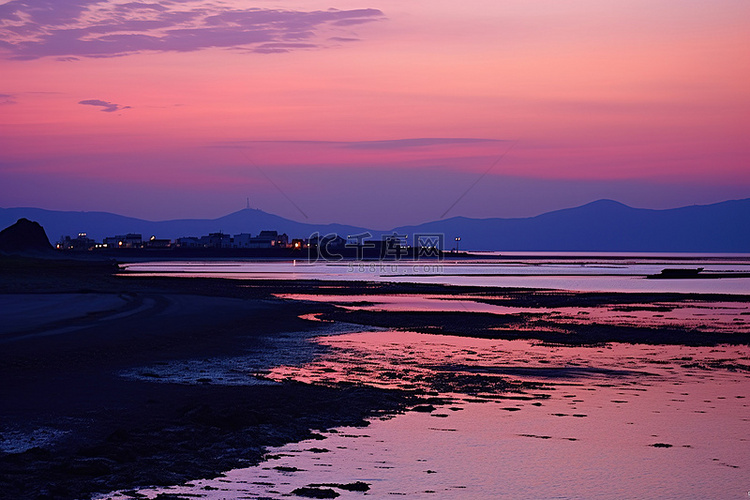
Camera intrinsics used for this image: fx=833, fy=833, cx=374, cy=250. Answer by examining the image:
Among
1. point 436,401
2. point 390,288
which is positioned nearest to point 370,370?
point 436,401

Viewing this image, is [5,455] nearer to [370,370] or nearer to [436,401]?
[436,401]

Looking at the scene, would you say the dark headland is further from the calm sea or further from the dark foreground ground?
the calm sea

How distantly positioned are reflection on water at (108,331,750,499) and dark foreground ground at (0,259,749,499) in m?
0.73

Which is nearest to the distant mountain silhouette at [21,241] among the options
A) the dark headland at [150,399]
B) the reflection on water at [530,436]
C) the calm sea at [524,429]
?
the dark headland at [150,399]

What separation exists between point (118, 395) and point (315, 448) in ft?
16.3

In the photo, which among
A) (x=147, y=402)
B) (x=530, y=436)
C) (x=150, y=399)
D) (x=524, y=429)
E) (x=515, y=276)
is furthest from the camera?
(x=515, y=276)

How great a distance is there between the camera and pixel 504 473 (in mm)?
10773

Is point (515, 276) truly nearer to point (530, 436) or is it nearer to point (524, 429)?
point (524, 429)

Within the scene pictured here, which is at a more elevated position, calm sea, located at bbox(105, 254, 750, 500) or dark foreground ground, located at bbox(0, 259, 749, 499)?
dark foreground ground, located at bbox(0, 259, 749, 499)

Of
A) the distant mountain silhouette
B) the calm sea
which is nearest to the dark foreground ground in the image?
the calm sea

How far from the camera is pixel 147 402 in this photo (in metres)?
14.3

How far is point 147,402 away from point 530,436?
6.47 metres

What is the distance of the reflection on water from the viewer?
33.2 feet

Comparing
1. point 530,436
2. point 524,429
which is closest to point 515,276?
point 524,429
